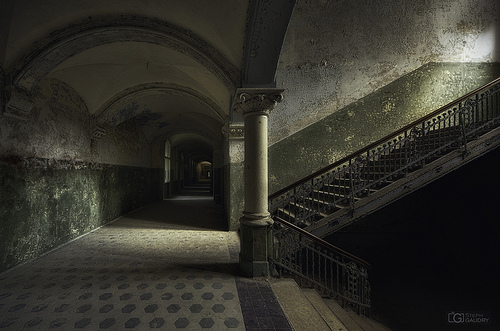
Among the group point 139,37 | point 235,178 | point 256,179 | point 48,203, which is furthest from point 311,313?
point 48,203

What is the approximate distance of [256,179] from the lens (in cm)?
427

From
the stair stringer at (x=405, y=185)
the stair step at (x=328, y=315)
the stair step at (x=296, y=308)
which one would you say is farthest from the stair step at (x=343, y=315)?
the stair stringer at (x=405, y=185)

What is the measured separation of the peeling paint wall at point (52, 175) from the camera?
445cm

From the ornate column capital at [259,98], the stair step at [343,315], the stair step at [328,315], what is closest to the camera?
the stair step at [328,315]

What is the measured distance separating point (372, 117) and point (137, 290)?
7.44 metres

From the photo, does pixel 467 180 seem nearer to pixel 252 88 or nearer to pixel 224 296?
pixel 252 88

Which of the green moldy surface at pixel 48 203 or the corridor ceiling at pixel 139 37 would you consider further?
the green moldy surface at pixel 48 203

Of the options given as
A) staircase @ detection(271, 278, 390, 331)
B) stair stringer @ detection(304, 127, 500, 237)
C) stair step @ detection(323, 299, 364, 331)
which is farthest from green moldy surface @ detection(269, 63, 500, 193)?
staircase @ detection(271, 278, 390, 331)

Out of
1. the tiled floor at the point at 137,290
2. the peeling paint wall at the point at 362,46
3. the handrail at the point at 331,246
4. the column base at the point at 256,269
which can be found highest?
the peeling paint wall at the point at 362,46

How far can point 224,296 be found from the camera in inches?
136

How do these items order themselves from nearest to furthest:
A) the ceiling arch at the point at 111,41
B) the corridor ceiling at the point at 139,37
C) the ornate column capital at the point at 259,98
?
the corridor ceiling at the point at 139,37 < the ornate column capital at the point at 259,98 < the ceiling arch at the point at 111,41

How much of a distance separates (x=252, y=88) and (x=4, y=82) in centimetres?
452

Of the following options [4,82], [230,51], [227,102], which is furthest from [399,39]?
[4,82]

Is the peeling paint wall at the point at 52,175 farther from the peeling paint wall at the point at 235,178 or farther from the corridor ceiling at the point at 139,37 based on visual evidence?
the peeling paint wall at the point at 235,178
